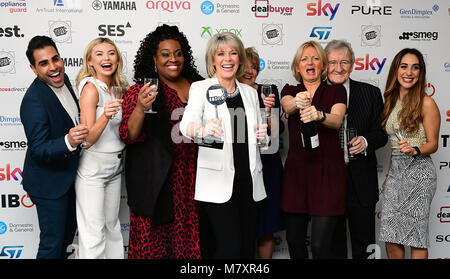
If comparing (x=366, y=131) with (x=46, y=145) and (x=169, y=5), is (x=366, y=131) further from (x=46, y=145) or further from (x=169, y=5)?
(x=46, y=145)

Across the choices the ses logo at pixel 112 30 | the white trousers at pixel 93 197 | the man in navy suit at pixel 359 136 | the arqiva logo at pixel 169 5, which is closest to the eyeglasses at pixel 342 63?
the man in navy suit at pixel 359 136

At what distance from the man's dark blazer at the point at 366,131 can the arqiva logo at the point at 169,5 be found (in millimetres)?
1517

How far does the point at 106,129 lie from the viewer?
2.32m

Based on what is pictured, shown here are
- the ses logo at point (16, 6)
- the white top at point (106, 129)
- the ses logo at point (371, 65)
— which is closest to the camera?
the white top at point (106, 129)

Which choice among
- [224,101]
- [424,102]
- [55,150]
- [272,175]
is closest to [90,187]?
[55,150]

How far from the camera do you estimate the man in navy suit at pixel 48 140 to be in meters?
2.22

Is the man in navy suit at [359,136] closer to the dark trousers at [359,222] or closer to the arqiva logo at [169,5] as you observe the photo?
the dark trousers at [359,222]

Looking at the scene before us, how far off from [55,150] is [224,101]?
1006mm

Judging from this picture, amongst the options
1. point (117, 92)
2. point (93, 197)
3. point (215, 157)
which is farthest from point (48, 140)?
point (215, 157)

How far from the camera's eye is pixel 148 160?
7.34 ft

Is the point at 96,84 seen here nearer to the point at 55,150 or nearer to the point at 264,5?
the point at 55,150

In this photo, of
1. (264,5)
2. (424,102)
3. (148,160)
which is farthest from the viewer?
(264,5)

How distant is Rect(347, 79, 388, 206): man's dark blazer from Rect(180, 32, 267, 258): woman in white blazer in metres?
0.69

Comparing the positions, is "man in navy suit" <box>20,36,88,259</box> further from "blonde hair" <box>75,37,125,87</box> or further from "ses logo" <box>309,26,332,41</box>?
"ses logo" <box>309,26,332,41</box>
